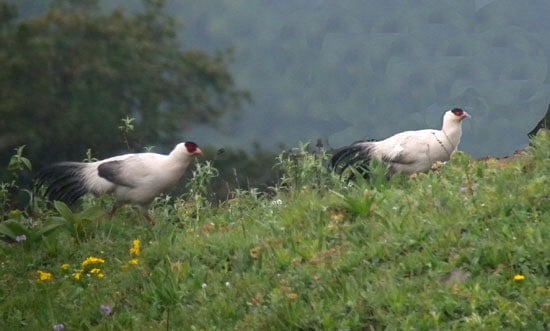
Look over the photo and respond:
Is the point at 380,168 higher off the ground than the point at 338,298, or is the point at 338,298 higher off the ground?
the point at 380,168

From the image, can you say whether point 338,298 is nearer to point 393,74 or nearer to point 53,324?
point 53,324

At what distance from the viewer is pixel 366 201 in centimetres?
805

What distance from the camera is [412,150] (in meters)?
11.7

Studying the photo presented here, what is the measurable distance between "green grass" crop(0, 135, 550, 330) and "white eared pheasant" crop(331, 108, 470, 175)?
74.7 inches

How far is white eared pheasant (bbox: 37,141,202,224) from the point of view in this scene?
1132 cm

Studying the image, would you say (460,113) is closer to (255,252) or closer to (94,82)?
(94,82)

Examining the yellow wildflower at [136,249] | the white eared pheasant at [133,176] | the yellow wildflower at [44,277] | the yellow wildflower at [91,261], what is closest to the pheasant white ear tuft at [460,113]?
the white eared pheasant at [133,176]

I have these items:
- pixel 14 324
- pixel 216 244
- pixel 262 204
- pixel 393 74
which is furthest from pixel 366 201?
pixel 393 74

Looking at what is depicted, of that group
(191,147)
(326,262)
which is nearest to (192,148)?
(191,147)

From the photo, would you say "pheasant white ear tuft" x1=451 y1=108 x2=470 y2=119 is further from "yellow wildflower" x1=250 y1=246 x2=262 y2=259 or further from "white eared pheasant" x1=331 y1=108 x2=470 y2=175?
"yellow wildflower" x1=250 y1=246 x2=262 y2=259

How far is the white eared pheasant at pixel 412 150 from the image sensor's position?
11.7 m

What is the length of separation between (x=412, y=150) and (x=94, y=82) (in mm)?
4316

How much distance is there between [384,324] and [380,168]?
3169 mm

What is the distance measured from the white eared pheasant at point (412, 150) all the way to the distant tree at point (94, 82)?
1.99 meters
